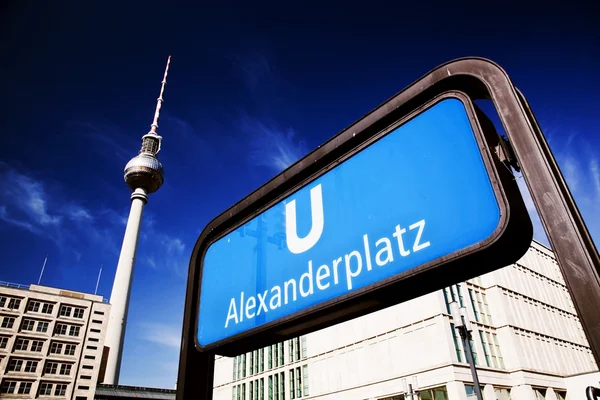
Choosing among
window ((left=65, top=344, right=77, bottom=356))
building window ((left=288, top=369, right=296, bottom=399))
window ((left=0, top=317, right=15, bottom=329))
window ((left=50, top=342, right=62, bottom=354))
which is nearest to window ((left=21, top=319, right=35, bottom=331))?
window ((left=0, top=317, right=15, bottom=329))

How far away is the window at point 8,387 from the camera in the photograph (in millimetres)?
55963

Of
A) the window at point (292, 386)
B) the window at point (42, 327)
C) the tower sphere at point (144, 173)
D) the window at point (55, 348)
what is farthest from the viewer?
the tower sphere at point (144, 173)

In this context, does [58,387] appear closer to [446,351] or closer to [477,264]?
[446,351]

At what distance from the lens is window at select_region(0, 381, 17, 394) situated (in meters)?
56.0

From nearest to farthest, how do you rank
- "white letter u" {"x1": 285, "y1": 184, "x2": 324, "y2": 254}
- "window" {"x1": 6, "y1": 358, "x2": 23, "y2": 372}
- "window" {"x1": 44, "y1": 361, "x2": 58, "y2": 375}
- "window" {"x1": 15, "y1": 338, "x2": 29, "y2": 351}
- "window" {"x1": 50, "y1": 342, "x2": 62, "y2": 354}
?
"white letter u" {"x1": 285, "y1": 184, "x2": 324, "y2": 254}, "window" {"x1": 6, "y1": 358, "x2": 23, "y2": 372}, "window" {"x1": 15, "y1": 338, "x2": 29, "y2": 351}, "window" {"x1": 44, "y1": 361, "x2": 58, "y2": 375}, "window" {"x1": 50, "y1": 342, "x2": 62, "y2": 354}

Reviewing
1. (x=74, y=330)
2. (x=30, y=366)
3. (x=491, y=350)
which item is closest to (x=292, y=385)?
(x=491, y=350)

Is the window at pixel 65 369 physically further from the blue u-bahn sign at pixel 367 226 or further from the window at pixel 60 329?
the blue u-bahn sign at pixel 367 226

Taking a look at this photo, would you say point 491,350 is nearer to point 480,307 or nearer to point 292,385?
point 480,307

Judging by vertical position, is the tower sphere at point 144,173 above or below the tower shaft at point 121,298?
above

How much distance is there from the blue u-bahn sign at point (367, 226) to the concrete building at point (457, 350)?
27780mm

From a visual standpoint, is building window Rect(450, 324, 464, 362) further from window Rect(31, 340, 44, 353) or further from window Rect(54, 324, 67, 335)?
window Rect(31, 340, 44, 353)

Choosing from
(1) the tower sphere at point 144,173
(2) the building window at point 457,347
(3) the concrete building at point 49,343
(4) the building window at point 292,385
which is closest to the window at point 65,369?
(3) the concrete building at point 49,343

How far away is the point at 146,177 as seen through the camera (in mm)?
85000

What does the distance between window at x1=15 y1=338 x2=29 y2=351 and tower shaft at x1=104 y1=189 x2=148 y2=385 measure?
13086 mm
